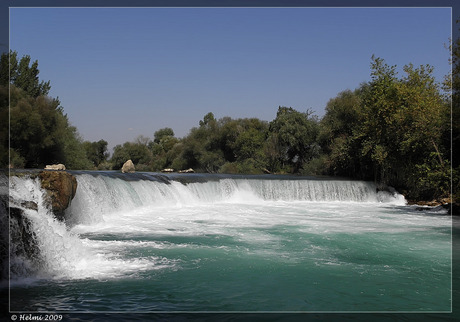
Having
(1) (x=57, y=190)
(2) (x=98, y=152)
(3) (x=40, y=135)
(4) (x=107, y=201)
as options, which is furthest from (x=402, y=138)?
(2) (x=98, y=152)

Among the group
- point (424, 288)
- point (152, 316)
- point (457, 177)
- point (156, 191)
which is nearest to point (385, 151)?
point (457, 177)

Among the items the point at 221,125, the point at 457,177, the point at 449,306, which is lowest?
the point at 449,306

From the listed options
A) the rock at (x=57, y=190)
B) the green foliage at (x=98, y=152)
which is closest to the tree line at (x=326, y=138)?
the rock at (x=57, y=190)

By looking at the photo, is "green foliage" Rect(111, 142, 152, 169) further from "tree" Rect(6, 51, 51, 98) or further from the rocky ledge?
the rocky ledge

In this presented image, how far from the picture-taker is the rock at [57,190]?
1076 centimetres

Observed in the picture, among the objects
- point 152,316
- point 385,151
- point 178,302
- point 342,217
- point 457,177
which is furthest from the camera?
point 385,151

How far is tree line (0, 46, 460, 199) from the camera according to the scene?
19.2 m

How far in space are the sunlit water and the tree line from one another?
349cm

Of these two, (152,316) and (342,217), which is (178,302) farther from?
(342,217)

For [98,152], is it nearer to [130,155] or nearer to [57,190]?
[130,155]

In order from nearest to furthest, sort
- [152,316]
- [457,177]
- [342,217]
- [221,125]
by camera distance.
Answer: [152,316] → [342,217] → [457,177] → [221,125]

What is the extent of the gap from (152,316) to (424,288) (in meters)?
4.13

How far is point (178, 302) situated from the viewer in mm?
5629

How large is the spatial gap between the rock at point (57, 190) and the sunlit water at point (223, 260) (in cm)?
24
